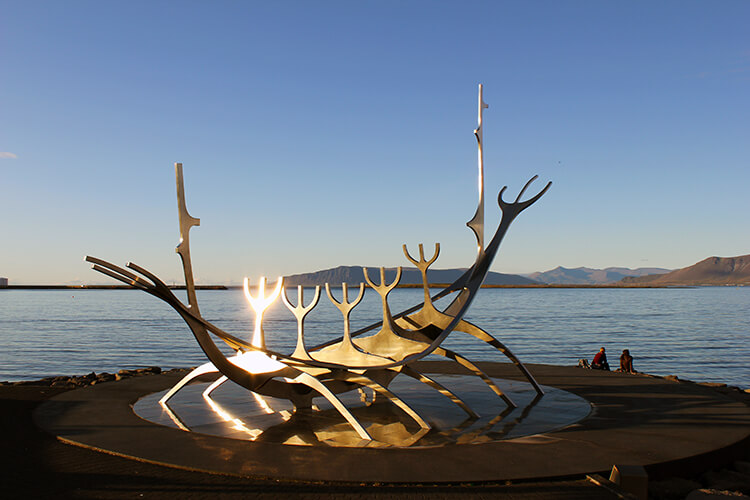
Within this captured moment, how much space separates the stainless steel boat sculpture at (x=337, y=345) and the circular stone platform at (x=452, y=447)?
1335mm

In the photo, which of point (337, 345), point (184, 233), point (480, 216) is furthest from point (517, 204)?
point (184, 233)

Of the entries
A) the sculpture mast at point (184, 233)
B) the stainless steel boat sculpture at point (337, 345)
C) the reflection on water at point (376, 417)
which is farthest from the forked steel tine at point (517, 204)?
the sculpture mast at point (184, 233)

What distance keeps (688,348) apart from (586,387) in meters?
25.2

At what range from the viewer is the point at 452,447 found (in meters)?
8.66

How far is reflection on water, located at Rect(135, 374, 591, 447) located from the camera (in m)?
9.62

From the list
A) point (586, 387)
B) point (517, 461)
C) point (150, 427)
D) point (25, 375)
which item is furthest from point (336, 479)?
point (25, 375)

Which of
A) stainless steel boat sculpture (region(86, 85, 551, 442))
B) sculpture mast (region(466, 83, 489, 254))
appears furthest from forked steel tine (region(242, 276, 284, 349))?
sculpture mast (region(466, 83, 489, 254))

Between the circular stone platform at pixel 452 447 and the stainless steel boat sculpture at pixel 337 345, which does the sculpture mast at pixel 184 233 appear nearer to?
the stainless steel boat sculpture at pixel 337 345

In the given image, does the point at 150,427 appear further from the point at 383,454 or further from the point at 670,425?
the point at 670,425

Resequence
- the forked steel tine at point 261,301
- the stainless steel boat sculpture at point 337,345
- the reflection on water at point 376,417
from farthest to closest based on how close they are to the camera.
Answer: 1. the forked steel tine at point 261,301
2. the stainless steel boat sculpture at point 337,345
3. the reflection on water at point 376,417

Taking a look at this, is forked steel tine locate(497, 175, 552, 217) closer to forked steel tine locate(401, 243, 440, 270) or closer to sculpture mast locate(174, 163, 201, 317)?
forked steel tine locate(401, 243, 440, 270)

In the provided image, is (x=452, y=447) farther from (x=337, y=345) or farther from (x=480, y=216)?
(x=480, y=216)

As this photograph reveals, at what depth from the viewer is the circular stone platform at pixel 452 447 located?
755 centimetres

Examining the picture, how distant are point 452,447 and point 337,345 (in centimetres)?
358
